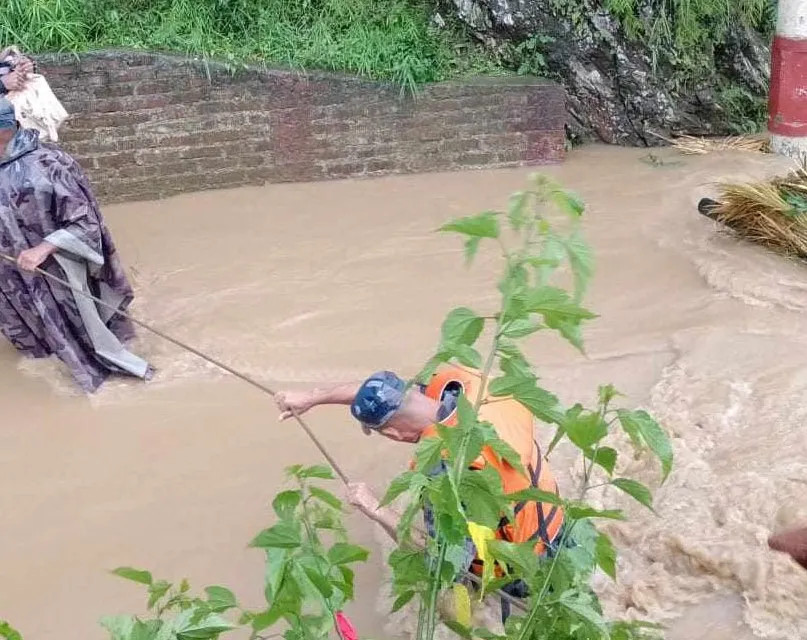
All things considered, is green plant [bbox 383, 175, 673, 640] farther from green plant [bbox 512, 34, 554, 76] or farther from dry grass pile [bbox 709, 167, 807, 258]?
green plant [bbox 512, 34, 554, 76]

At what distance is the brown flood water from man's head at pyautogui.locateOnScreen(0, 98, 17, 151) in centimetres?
116

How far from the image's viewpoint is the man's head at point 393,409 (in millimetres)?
2277

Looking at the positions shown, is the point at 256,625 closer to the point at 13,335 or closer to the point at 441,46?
the point at 13,335

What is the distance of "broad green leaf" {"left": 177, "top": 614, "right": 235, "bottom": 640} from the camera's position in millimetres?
1406

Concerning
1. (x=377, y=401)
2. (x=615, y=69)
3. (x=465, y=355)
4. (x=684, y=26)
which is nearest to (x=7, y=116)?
(x=377, y=401)

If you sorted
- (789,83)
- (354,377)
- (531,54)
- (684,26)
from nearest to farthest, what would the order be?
(354,377), (789,83), (531,54), (684,26)

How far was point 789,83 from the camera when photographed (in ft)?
21.4

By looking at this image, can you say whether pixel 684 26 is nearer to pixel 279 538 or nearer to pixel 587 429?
pixel 587 429

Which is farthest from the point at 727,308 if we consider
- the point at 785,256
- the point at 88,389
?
the point at 88,389

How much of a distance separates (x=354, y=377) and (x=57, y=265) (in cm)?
145

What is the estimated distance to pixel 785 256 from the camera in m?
4.96

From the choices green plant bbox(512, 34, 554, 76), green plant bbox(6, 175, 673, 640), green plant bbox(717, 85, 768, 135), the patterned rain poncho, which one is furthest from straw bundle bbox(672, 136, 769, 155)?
green plant bbox(6, 175, 673, 640)

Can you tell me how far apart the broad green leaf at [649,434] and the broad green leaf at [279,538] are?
0.57 metres

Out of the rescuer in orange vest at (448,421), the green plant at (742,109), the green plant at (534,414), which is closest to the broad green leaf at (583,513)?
the green plant at (534,414)
